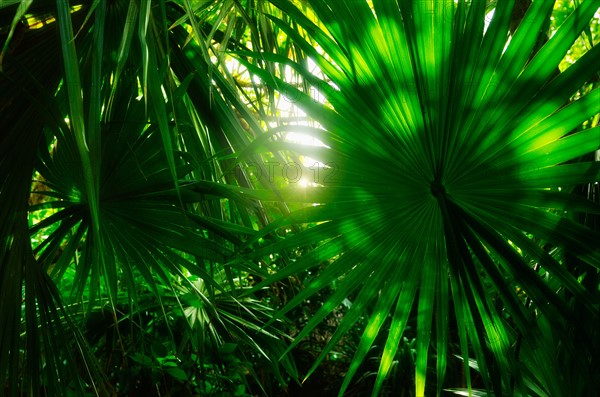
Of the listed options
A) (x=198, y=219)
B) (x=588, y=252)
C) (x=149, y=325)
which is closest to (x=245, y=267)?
(x=198, y=219)

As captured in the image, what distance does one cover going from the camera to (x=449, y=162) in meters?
0.85

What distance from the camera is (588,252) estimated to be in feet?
2.52

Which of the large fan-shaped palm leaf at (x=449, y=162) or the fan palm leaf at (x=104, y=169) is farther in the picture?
the fan palm leaf at (x=104, y=169)

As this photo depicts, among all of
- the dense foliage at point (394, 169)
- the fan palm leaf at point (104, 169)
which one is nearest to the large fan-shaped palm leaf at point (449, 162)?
the dense foliage at point (394, 169)

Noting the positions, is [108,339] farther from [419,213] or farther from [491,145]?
[491,145]

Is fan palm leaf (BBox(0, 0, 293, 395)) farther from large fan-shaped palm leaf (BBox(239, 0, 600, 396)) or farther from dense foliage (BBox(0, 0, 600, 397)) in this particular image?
large fan-shaped palm leaf (BBox(239, 0, 600, 396))

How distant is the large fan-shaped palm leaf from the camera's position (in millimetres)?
746

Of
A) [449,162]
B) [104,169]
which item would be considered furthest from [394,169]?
[104,169]

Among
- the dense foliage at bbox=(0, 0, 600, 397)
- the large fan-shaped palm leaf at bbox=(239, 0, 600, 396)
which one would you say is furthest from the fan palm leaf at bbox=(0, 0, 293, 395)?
the large fan-shaped palm leaf at bbox=(239, 0, 600, 396)

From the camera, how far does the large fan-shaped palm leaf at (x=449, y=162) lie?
2.45 feet

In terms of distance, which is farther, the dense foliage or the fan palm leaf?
the fan palm leaf

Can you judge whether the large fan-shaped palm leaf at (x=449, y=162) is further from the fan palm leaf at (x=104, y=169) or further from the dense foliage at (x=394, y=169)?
the fan palm leaf at (x=104, y=169)

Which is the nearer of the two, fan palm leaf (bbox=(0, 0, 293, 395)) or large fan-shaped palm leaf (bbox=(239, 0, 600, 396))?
large fan-shaped palm leaf (bbox=(239, 0, 600, 396))

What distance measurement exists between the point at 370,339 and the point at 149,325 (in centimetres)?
136
